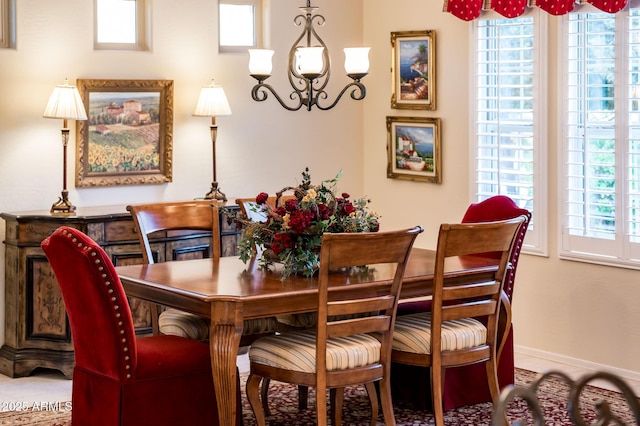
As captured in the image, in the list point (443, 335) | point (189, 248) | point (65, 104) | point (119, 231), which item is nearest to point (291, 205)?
point (443, 335)

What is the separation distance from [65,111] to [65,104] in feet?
0.14

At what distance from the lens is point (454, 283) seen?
4406 millimetres

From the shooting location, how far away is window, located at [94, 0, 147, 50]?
6172 millimetres

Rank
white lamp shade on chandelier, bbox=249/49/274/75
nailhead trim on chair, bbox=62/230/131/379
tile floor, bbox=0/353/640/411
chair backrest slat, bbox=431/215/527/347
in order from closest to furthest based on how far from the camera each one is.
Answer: nailhead trim on chair, bbox=62/230/131/379
chair backrest slat, bbox=431/215/527/347
white lamp shade on chandelier, bbox=249/49/274/75
tile floor, bbox=0/353/640/411

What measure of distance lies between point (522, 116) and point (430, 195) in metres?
1.01

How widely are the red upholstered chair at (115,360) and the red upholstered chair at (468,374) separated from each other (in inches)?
48.4

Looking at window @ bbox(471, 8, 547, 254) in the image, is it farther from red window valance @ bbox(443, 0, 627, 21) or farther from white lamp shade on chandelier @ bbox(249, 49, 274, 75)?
white lamp shade on chandelier @ bbox(249, 49, 274, 75)

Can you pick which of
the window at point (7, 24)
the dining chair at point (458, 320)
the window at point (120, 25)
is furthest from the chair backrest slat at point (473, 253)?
the window at point (7, 24)

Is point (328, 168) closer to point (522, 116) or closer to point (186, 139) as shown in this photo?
point (186, 139)

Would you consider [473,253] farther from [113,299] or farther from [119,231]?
[119,231]

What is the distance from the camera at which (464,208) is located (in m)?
6.58

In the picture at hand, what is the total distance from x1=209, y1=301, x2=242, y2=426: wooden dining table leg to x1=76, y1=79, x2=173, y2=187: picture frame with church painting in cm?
262

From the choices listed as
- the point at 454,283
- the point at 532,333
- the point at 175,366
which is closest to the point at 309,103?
the point at 454,283

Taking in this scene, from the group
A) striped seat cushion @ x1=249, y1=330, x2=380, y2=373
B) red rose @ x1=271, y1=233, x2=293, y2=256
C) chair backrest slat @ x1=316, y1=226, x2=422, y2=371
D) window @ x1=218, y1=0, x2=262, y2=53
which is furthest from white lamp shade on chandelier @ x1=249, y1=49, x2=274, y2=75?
window @ x1=218, y1=0, x2=262, y2=53
